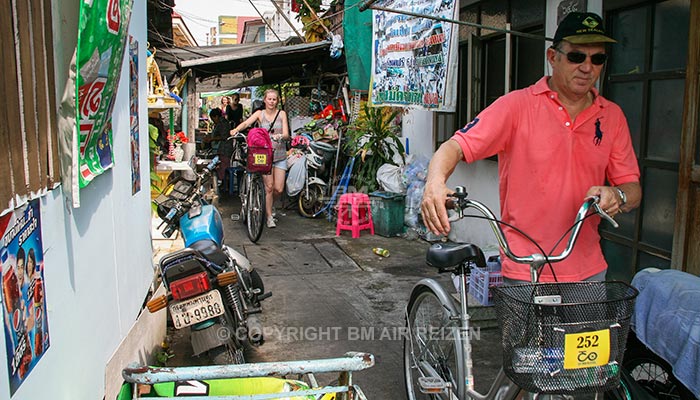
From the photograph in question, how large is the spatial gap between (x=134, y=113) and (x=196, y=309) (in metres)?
1.60

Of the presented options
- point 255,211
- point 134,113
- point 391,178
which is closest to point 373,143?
point 391,178

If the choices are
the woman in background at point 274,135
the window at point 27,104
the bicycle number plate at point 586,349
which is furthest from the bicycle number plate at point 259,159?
the bicycle number plate at point 586,349

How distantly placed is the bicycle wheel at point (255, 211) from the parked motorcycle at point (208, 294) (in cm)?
370

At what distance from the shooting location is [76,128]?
2.64 m

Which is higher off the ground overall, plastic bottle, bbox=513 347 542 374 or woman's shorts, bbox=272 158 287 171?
woman's shorts, bbox=272 158 287 171

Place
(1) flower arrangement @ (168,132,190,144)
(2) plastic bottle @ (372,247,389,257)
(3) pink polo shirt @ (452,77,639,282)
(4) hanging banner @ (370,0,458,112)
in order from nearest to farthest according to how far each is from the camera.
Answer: (3) pink polo shirt @ (452,77,639,282) < (4) hanging banner @ (370,0,458,112) < (2) plastic bottle @ (372,247,389,257) < (1) flower arrangement @ (168,132,190,144)

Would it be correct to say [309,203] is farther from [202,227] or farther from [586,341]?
[586,341]

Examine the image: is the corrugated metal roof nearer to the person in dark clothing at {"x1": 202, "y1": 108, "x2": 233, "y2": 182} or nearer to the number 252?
the person in dark clothing at {"x1": 202, "y1": 108, "x2": 233, "y2": 182}

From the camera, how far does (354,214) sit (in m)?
9.13

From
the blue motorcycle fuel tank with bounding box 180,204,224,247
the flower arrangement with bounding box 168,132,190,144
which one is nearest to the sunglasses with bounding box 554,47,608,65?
the blue motorcycle fuel tank with bounding box 180,204,224,247

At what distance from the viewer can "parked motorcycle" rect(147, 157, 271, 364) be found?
3.97 meters

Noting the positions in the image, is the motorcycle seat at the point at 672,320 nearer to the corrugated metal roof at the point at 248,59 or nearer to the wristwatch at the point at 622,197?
the wristwatch at the point at 622,197

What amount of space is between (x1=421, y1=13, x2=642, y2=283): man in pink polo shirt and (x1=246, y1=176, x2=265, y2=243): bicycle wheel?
593 centimetres

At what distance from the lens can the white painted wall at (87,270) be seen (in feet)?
8.20
